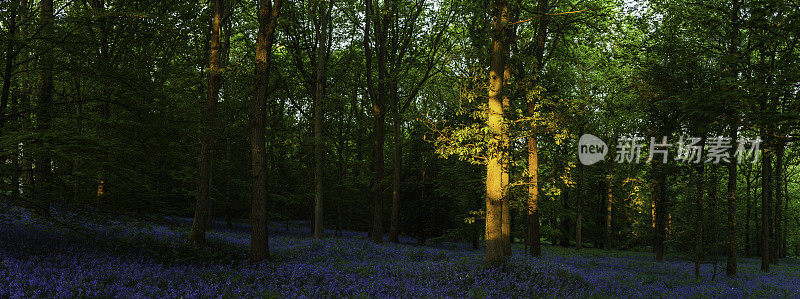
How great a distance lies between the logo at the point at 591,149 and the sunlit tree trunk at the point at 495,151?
26725mm

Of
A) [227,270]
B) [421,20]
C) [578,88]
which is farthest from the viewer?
[578,88]

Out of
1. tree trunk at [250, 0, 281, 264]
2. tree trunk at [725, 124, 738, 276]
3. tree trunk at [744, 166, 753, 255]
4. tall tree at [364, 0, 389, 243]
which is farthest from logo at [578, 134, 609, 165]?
tree trunk at [250, 0, 281, 264]

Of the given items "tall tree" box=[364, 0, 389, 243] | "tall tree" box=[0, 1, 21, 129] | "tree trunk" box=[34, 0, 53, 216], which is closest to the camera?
"tall tree" box=[0, 1, 21, 129]

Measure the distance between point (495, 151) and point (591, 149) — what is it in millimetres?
29781

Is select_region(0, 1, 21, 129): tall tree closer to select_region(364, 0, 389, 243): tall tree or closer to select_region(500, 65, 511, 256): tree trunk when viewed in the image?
select_region(500, 65, 511, 256): tree trunk

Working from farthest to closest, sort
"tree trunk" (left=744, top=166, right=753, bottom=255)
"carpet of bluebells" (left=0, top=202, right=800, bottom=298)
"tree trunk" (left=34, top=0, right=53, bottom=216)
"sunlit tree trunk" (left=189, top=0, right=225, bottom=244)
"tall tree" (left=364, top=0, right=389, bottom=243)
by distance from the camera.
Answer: "tree trunk" (left=744, top=166, right=753, bottom=255) → "tall tree" (left=364, top=0, right=389, bottom=243) → "sunlit tree trunk" (left=189, top=0, right=225, bottom=244) → "tree trunk" (left=34, top=0, right=53, bottom=216) → "carpet of bluebells" (left=0, top=202, right=800, bottom=298)

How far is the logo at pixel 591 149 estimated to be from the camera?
36.5 m

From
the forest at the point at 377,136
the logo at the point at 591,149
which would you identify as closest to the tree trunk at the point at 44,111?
the forest at the point at 377,136

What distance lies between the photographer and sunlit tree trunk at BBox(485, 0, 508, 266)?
11.9 meters

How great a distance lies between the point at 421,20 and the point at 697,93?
17.5 m

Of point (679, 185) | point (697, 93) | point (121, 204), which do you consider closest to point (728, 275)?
point (679, 185)

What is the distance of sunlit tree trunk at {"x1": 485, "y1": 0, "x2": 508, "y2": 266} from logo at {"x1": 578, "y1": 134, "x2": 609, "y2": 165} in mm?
26725

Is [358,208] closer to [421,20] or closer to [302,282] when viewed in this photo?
[421,20]

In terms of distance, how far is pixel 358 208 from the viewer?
39625mm
